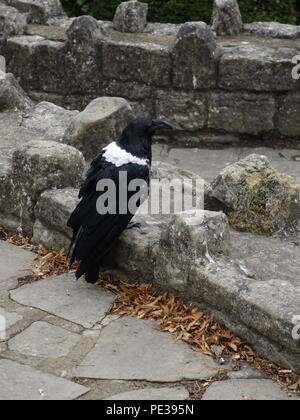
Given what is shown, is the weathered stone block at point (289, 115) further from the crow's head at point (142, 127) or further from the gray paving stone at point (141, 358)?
the gray paving stone at point (141, 358)

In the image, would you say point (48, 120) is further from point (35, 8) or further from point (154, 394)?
point (154, 394)

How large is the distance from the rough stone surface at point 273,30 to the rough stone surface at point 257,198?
4132mm

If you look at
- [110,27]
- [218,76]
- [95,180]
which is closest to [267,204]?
[95,180]

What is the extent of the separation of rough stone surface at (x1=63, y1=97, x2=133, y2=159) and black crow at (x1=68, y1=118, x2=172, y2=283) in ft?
4.37

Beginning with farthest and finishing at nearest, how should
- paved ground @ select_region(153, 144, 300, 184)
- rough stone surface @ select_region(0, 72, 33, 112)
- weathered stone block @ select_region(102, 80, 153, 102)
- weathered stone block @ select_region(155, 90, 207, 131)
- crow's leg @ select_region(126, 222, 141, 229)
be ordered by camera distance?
weathered stone block @ select_region(102, 80, 153, 102) → weathered stone block @ select_region(155, 90, 207, 131) → paved ground @ select_region(153, 144, 300, 184) → rough stone surface @ select_region(0, 72, 33, 112) → crow's leg @ select_region(126, 222, 141, 229)

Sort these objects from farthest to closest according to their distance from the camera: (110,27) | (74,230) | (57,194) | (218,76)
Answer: (110,27)
(218,76)
(57,194)
(74,230)

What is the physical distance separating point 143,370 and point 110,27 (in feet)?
19.2

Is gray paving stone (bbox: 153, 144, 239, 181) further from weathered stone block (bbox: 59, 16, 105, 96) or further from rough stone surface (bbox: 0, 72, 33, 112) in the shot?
rough stone surface (bbox: 0, 72, 33, 112)

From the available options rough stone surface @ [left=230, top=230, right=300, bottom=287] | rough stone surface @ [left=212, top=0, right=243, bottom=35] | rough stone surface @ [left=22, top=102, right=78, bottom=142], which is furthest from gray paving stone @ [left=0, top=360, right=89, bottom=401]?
rough stone surface @ [left=212, top=0, right=243, bottom=35]

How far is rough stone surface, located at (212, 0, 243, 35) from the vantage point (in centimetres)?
855

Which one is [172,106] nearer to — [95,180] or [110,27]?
[110,27]

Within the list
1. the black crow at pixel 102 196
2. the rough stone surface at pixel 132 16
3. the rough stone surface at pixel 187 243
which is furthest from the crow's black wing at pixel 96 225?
the rough stone surface at pixel 132 16

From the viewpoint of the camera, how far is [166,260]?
4309 millimetres

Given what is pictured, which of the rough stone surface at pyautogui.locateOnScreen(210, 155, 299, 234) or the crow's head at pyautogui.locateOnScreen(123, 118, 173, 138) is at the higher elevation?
the crow's head at pyautogui.locateOnScreen(123, 118, 173, 138)
